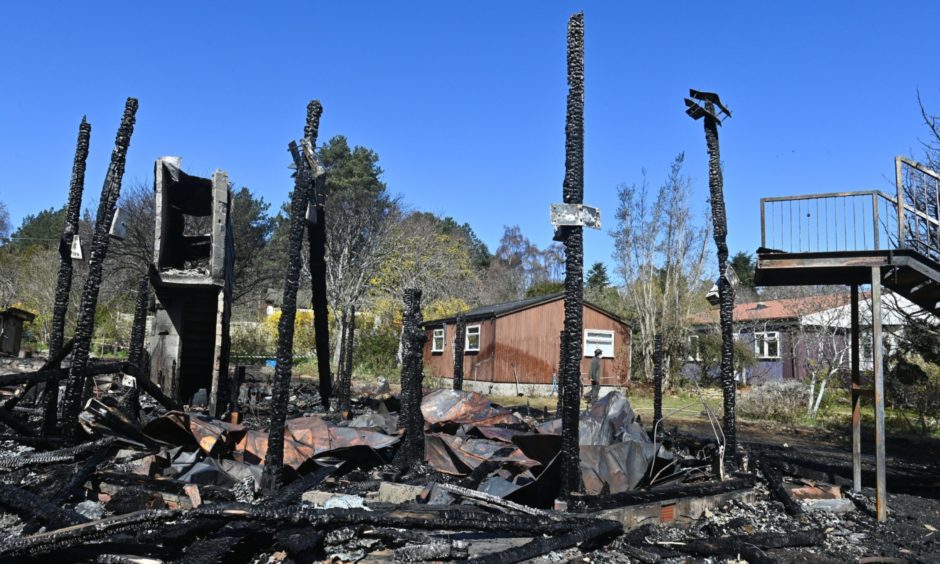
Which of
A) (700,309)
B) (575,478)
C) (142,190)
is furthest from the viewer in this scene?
(700,309)

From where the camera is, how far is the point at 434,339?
30.0 m

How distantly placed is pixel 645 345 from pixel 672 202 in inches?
297

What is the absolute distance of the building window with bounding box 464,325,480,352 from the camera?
2695cm

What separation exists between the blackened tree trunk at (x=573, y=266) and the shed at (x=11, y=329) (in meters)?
23.2

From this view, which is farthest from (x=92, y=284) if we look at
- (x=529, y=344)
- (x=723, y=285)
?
(x=529, y=344)

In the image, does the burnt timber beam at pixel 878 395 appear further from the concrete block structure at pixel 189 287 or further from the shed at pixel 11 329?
the shed at pixel 11 329

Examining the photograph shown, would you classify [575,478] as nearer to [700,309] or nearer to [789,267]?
[789,267]

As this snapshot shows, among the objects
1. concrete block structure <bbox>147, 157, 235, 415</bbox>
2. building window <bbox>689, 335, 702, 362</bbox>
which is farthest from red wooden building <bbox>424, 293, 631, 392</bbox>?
concrete block structure <bbox>147, 157, 235, 415</bbox>

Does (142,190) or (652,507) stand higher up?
(142,190)

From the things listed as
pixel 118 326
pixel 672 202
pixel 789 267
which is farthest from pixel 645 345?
pixel 118 326

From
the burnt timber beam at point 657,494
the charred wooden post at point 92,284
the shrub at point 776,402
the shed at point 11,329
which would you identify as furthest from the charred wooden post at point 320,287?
the shed at point 11,329

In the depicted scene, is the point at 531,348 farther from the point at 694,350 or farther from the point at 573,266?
the point at 573,266

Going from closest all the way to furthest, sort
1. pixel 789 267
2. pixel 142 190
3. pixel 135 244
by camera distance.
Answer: pixel 789 267 < pixel 135 244 < pixel 142 190

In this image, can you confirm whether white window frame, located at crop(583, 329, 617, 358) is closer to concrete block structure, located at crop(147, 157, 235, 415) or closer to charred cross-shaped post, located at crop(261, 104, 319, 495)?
concrete block structure, located at crop(147, 157, 235, 415)
